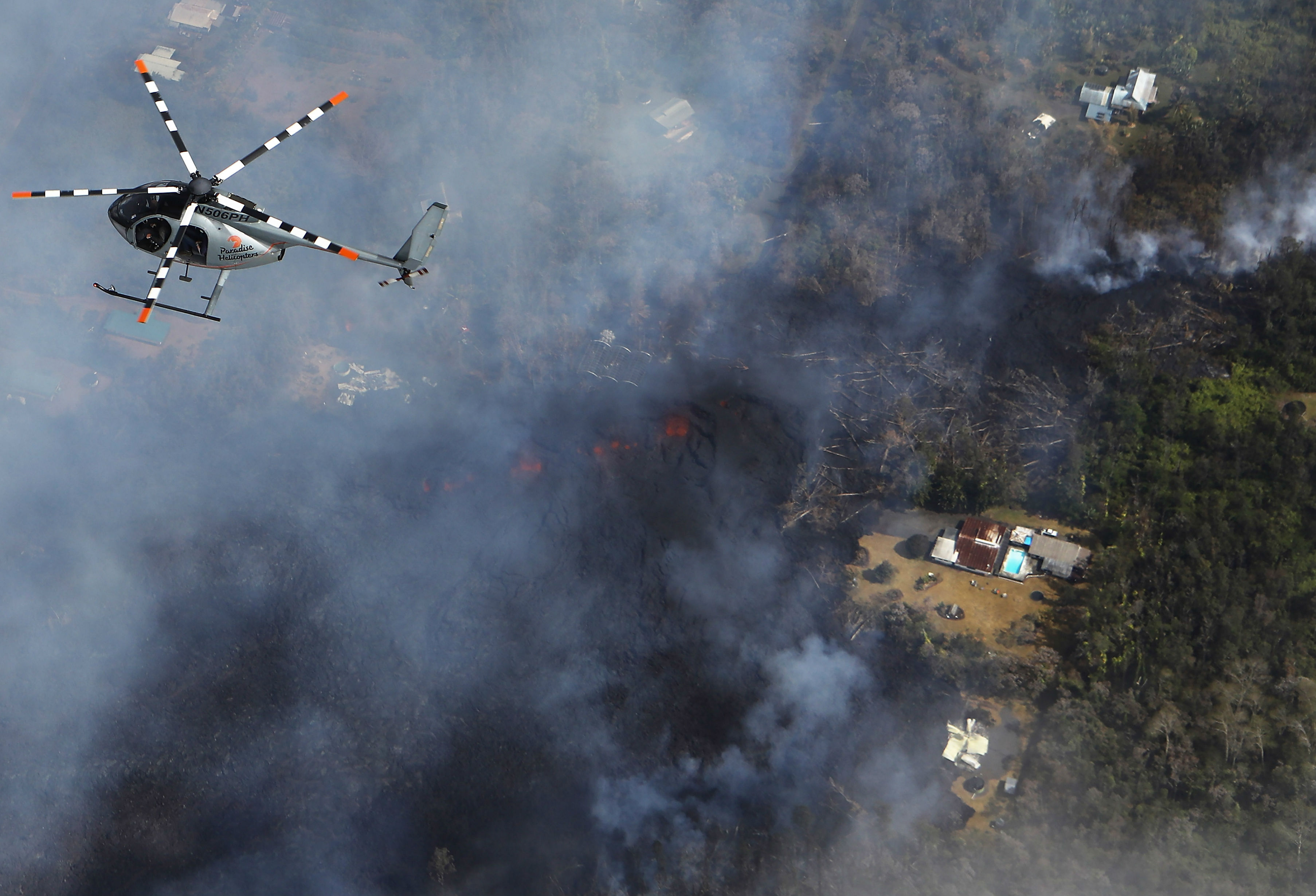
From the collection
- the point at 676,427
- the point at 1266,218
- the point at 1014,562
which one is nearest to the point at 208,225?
the point at 676,427

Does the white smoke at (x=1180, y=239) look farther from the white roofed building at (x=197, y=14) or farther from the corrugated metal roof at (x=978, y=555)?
the white roofed building at (x=197, y=14)

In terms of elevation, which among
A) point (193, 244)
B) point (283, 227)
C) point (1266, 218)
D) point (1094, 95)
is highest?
point (283, 227)

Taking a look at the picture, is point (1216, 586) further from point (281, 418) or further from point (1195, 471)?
point (281, 418)

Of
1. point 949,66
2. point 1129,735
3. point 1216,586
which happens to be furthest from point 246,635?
point 949,66

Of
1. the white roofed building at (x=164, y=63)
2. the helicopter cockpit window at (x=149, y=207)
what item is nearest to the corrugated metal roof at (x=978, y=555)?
the helicopter cockpit window at (x=149, y=207)

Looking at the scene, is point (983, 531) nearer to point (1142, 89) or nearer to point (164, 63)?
point (1142, 89)

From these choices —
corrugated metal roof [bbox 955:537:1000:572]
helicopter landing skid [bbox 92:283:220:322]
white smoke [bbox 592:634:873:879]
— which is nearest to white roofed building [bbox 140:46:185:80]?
helicopter landing skid [bbox 92:283:220:322]

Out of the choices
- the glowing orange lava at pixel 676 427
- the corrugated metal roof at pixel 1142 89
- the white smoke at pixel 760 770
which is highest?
the corrugated metal roof at pixel 1142 89
